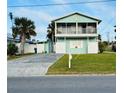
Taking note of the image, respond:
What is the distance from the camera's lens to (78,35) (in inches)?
1409

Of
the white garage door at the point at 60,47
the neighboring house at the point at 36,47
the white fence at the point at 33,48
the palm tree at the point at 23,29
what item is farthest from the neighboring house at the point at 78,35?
the white fence at the point at 33,48

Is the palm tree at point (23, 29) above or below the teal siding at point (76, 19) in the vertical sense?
below

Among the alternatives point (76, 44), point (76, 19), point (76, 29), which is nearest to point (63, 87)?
point (76, 44)

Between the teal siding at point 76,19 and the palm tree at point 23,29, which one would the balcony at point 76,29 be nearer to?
the teal siding at point 76,19

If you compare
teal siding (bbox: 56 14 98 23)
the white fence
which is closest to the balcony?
teal siding (bbox: 56 14 98 23)

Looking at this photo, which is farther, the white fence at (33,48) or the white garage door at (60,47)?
→ the white fence at (33,48)

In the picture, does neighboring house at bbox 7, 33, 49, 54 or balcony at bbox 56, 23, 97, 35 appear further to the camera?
neighboring house at bbox 7, 33, 49, 54

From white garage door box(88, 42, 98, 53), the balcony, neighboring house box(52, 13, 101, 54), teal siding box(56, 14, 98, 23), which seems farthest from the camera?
the balcony

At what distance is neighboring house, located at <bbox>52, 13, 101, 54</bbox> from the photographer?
35500 mm

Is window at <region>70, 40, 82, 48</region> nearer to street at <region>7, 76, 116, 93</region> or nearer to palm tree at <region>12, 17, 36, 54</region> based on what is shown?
palm tree at <region>12, 17, 36, 54</region>

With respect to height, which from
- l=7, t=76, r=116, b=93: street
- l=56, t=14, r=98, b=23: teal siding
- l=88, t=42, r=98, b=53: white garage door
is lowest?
l=7, t=76, r=116, b=93: street

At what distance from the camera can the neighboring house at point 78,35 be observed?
35500 mm
